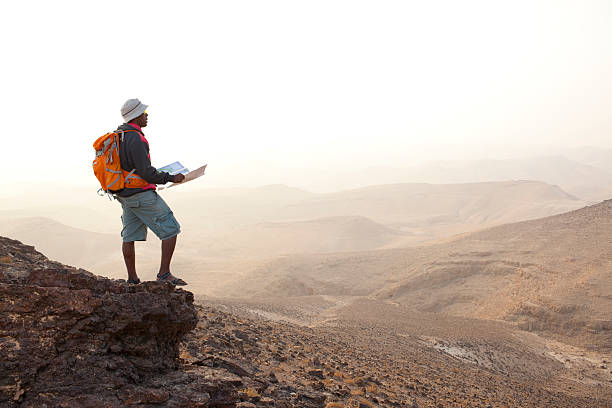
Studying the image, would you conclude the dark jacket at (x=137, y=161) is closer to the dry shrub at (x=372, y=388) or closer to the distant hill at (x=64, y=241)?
the dry shrub at (x=372, y=388)

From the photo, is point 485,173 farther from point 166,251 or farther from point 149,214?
point 149,214

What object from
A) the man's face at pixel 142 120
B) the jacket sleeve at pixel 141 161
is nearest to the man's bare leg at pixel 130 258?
the jacket sleeve at pixel 141 161

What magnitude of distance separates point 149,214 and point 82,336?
1.09 meters

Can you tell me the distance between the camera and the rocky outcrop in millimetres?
3193

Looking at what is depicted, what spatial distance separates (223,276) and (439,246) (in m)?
12.7

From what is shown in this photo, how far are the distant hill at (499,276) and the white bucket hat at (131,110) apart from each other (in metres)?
16.2

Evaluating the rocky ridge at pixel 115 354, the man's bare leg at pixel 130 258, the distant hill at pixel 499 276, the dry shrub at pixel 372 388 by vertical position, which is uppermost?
the man's bare leg at pixel 130 258

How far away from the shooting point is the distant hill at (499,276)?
1709 cm

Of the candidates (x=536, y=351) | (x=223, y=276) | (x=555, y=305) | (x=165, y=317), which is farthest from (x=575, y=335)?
(x=223, y=276)

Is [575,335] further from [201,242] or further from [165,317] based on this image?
[201,242]

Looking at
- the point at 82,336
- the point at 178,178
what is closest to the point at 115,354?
the point at 82,336

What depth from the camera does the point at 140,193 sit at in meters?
4.03

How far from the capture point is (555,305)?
56.3 ft

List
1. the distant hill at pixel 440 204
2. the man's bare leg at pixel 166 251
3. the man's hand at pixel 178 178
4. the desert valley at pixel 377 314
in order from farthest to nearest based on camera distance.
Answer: the distant hill at pixel 440 204, the desert valley at pixel 377 314, the man's bare leg at pixel 166 251, the man's hand at pixel 178 178
